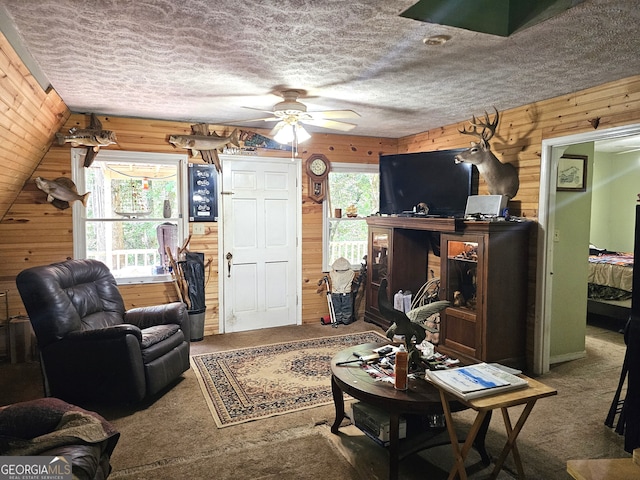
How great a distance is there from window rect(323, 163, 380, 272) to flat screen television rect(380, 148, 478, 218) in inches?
17.5

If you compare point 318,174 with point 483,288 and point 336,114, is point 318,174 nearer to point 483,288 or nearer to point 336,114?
point 336,114

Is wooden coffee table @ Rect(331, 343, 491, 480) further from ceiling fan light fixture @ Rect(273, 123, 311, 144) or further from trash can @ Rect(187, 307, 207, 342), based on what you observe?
trash can @ Rect(187, 307, 207, 342)

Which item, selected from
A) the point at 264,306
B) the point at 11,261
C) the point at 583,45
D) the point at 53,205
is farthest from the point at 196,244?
the point at 583,45

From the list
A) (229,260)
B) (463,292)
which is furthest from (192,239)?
(463,292)

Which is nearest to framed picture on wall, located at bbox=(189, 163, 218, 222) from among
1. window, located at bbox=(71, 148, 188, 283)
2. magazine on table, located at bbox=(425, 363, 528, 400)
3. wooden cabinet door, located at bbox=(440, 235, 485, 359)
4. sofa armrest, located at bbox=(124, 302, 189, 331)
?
window, located at bbox=(71, 148, 188, 283)

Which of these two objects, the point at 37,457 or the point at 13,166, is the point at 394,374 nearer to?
the point at 37,457

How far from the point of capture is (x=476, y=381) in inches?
78.0

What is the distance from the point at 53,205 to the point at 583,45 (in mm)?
4615

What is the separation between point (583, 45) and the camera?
7.91 ft

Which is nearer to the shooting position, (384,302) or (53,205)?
(384,302)

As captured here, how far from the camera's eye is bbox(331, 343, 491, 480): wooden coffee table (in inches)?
85.7

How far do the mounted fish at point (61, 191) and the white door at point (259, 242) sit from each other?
4.88 ft

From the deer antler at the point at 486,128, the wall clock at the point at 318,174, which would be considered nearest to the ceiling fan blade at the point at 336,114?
the deer antler at the point at 486,128

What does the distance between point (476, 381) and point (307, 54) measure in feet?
6.61
